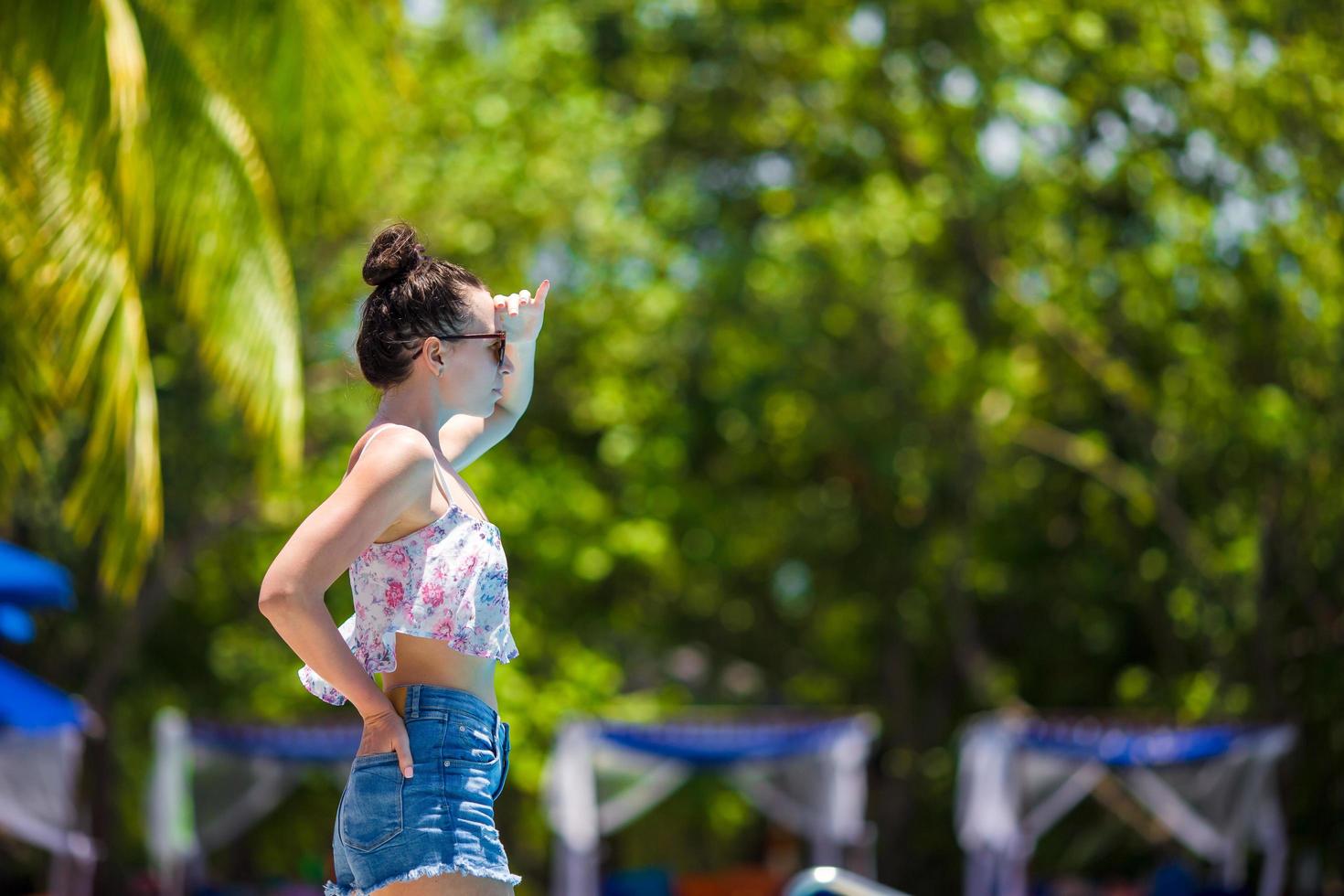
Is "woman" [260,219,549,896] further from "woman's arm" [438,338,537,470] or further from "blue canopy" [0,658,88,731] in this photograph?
"blue canopy" [0,658,88,731]

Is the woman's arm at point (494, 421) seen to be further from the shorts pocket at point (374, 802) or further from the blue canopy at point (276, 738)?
the blue canopy at point (276, 738)

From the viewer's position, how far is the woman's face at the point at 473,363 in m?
2.42

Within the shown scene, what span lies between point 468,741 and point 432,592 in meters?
0.20

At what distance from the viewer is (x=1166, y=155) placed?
1505cm

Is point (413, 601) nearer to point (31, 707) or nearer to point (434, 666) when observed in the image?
point (434, 666)

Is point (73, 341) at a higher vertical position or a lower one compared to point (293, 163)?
lower

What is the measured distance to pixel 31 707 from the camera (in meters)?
8.83

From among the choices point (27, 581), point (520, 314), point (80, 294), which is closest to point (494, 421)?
point (520, 314)

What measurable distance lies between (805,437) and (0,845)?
8366 millimetres

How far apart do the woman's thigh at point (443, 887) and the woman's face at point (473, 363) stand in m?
0.65

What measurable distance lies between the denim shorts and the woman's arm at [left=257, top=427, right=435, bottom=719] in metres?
0.07

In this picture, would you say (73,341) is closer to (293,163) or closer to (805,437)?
(293,163)

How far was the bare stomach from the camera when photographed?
2.31 m

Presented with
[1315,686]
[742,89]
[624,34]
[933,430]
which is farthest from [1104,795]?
[624,34]
